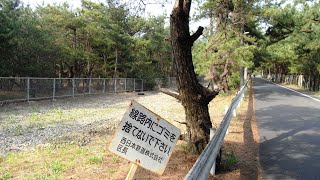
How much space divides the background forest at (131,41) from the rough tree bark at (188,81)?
924 cm

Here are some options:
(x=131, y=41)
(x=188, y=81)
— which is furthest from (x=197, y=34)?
(x=131, y=41)

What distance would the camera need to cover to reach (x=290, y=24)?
2866 cm

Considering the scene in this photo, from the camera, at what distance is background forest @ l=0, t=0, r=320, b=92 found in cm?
2233

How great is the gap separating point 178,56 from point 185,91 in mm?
706

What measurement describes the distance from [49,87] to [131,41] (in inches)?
617

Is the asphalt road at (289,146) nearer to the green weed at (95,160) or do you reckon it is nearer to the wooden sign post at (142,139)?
the wooden sign post at (142,139)

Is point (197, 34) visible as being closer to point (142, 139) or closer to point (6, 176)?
point (142, 139)

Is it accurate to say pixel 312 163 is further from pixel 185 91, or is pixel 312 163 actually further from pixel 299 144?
pixel 185 91

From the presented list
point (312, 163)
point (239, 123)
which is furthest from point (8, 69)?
point (312, 163)

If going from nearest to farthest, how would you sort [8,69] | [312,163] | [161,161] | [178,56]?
[161,161] < [178,56] < [312,163] < [8,69]

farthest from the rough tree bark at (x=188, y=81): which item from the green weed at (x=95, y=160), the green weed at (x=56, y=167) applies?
the green weed at (x=56, y=167)

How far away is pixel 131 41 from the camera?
36.5 m

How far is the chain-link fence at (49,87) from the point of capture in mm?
18750

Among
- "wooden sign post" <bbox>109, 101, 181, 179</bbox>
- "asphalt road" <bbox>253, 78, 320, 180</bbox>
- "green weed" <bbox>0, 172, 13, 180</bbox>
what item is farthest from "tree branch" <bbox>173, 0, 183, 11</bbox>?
"green weed" <bbox>0, 172, 13, 180</bbox>
